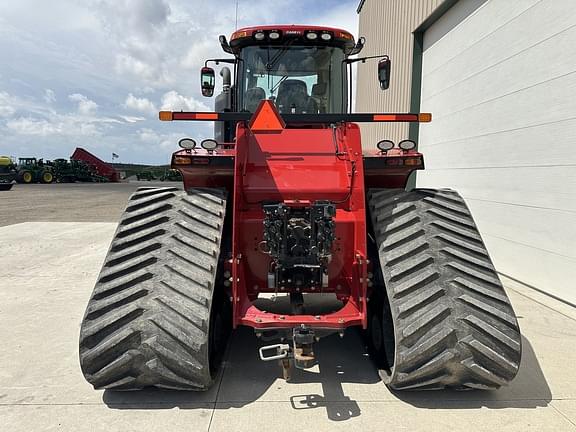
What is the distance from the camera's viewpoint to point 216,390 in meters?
3.07

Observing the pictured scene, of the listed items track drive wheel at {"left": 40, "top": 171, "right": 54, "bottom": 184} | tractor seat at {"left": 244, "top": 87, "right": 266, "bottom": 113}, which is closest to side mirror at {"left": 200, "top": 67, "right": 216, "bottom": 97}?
tractor seat at {"left": 244, "top": 87, "right": 266, "bottom": 113}

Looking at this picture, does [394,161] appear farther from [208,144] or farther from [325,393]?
[325,393]

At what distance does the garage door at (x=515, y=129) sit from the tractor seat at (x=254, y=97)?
3594 mm

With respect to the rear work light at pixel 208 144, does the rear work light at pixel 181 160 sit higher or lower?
lower

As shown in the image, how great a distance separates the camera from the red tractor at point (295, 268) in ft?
9.02

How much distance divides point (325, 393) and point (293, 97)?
292 cm

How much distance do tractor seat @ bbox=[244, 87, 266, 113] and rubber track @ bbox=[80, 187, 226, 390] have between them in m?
1.88

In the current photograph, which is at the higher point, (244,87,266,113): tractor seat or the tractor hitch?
(244,87,266,113): tractor seat

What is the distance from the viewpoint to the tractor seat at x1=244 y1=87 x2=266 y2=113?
185 inches

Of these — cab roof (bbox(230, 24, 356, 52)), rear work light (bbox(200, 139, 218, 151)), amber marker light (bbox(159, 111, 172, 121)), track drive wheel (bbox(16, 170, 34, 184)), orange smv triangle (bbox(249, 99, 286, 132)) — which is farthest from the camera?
track drive wheel (bbox(16, 170, 34, 184))

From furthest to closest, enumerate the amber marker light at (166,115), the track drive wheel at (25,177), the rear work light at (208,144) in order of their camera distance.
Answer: the track drive wheel at (25,177), the rear work light at (208,144), the amber marker light at (166,115)

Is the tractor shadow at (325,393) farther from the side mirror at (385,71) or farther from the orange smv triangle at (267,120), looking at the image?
the side mirror at (385,71)

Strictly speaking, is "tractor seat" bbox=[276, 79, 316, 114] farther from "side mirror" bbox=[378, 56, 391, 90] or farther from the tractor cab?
"side mirror" bbox=[378, 56, 391, 90]

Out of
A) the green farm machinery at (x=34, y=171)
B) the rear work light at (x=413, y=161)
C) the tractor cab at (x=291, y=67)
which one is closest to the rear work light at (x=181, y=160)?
the tractor cab at (x=291, y=67)
